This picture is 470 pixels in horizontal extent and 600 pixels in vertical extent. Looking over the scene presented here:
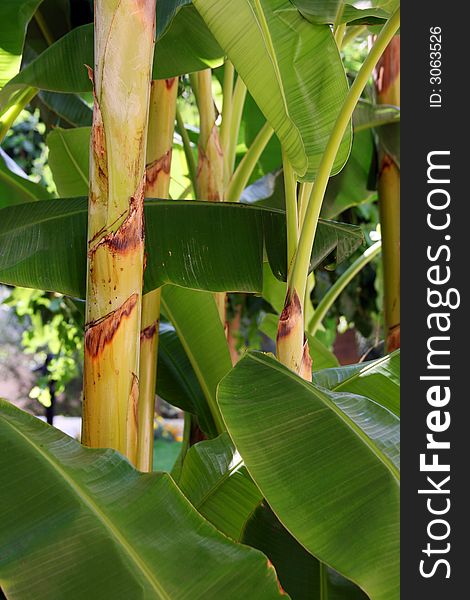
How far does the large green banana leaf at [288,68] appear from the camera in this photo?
71cm

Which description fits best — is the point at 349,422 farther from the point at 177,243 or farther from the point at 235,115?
the point at 235,115

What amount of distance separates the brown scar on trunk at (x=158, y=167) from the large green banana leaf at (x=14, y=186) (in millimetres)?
290

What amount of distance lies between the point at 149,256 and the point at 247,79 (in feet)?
0.94

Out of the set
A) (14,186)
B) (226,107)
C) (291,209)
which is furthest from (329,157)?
(14,186)

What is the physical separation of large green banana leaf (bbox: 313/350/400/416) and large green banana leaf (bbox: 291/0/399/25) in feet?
1.35

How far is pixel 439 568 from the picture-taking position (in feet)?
2.09

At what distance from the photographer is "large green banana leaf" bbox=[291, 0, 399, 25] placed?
76cm

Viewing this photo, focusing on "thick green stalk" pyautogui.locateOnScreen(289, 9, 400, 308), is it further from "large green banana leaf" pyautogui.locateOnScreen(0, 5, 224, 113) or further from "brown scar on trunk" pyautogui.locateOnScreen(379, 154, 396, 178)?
"brown scar on trunk" pyautogui.locateOnScreen(379, 154, 396, 178)

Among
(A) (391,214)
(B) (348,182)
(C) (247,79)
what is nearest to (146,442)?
(C) (247,79)

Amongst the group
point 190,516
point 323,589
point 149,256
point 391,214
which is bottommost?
point 323,589

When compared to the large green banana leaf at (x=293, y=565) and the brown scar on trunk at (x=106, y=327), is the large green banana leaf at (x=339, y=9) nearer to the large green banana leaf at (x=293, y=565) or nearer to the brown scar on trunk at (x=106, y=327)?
the brown scar on trunk at (x=106, y=327)

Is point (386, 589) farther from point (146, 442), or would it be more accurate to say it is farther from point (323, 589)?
point (146, 442)

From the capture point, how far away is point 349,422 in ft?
2.15

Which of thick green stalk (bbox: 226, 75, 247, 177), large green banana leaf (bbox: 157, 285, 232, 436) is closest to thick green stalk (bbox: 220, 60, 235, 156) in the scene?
thick green stalk (bbox: 226, 75, 247, 177)
